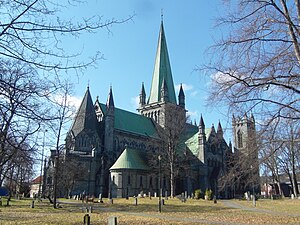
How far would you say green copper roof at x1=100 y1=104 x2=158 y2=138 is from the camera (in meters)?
65.2

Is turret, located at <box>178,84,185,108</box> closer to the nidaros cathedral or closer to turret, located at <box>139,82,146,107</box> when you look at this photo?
the nidaros cathedral

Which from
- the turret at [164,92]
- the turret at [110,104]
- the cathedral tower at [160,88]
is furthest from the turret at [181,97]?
the turret at [110,104]

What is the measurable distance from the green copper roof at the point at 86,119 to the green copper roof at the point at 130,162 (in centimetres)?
967

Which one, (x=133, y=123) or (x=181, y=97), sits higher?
(x=181, y=97)

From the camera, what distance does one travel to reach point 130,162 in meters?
53.3

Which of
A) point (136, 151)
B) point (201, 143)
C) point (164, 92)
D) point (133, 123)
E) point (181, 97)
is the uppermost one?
point (181, 97)

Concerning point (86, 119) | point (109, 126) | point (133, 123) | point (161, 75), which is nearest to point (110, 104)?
point (109, 126)

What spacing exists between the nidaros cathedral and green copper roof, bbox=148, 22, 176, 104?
0.81ft

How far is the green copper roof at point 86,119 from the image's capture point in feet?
190

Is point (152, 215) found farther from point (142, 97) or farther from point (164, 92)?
point (142, 97)

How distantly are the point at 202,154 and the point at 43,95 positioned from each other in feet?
202

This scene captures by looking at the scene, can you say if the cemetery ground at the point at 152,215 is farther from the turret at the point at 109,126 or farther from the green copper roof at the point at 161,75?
the green copper roof at the point at 161,75

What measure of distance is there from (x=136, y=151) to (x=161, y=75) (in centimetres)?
2675

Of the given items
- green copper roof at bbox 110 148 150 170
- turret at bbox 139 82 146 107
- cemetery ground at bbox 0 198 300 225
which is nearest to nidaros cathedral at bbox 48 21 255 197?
green copper roof at bbox 110 148 150 170
